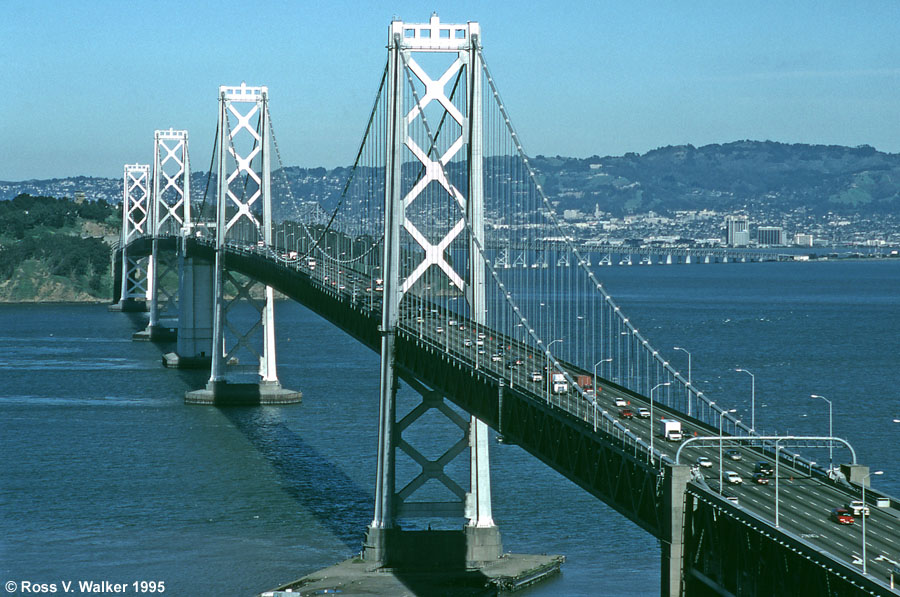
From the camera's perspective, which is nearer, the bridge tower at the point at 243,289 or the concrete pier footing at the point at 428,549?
the concrete pier footing at the point at 428,549

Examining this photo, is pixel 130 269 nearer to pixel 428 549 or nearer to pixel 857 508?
pixel 428 549

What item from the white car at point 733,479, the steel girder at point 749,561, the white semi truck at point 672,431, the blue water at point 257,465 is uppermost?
the white semi truck at point 672,431

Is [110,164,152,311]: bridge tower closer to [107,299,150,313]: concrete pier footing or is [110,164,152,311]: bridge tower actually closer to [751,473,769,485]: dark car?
[107,299,150,313]: concrete pier footing

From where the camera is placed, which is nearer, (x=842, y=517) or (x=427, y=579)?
(x=842, y=517)

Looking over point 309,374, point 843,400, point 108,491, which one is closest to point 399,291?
point 108,491

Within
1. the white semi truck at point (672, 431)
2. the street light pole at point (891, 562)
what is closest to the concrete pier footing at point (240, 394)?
the white semi truck at point (672, 431)

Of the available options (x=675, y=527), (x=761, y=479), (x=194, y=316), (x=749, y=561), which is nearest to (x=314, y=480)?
(x=761, y=479)

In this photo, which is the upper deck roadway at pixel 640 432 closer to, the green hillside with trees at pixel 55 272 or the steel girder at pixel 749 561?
the steel girder at pixel 749 561
